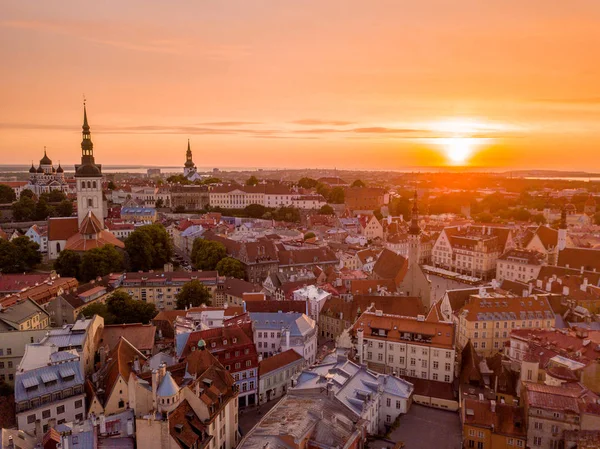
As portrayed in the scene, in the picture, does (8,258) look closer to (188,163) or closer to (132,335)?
(132,335)

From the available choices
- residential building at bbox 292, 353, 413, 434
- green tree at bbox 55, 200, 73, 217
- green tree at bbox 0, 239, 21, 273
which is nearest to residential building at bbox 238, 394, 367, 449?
residential building at bbox 292, 353, 413, 434

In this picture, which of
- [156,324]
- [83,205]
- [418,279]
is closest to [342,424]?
[156,324]

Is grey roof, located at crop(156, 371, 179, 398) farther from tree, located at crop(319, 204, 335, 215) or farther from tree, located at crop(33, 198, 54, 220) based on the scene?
tree, located at crop(319, 204, 335, 215)

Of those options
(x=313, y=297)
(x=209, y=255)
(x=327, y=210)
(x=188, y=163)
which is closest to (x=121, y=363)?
(x=313, y=297)

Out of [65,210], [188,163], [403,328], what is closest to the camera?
[403,328]

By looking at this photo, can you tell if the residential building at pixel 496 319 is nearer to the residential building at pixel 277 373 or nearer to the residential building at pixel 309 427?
the residential building at pixel 277 373

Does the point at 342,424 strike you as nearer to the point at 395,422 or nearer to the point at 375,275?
the point at 395,422
